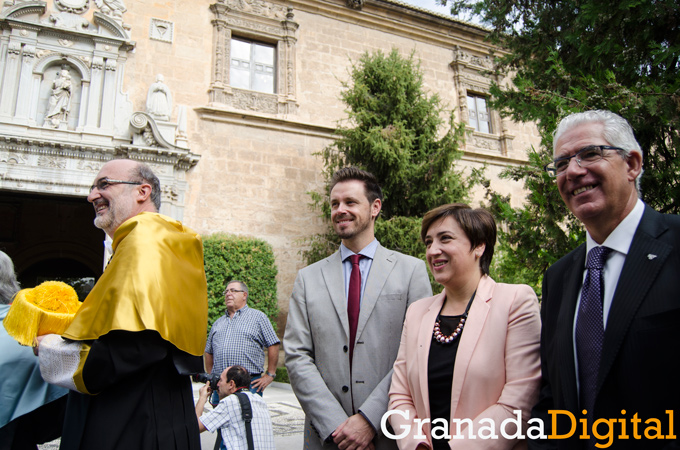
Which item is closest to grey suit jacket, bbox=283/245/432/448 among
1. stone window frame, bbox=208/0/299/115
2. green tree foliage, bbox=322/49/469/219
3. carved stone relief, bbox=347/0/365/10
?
green tree foliage, bbox=322/49/469/219

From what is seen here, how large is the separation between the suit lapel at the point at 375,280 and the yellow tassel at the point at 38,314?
1486mm

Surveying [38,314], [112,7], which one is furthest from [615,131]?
[112,7]

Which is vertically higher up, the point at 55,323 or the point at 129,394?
the point at 55,323

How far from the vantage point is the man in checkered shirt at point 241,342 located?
5273 mm

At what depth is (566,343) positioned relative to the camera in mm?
1793

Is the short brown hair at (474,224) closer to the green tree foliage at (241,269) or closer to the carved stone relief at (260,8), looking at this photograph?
the green tree foliage at (241,269)

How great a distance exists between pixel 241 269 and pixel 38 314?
27.3 ft

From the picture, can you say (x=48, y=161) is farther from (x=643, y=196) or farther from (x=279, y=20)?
(x=643, y=196)

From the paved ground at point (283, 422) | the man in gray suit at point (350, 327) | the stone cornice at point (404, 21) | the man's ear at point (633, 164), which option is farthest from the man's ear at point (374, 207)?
the stone cornice at point (404, 21)

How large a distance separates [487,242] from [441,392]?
816 millimetres

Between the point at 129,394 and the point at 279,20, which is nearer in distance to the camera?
the point at 129,394

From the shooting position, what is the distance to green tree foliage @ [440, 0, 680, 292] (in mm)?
4348

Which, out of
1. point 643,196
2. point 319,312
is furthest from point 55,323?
point 643,196

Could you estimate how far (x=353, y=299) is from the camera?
2676 millimetres
